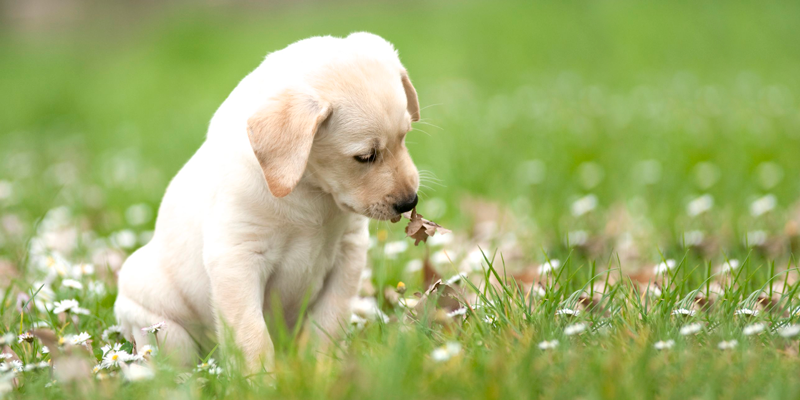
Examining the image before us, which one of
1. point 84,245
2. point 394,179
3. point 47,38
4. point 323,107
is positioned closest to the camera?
point 323,107

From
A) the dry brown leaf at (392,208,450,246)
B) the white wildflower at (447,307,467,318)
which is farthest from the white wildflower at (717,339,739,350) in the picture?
the dry brown leaf at (392,208,450,246)

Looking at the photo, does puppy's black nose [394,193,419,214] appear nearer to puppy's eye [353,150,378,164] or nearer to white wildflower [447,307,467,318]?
puppy's eye [353,150,378,164]

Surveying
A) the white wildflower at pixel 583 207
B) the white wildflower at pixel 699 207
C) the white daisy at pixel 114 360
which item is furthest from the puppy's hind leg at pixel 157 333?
the white wildflower at pixel 699 207

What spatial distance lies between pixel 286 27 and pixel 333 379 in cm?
1199

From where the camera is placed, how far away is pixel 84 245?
4090 millimetres

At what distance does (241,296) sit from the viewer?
95.7 inches

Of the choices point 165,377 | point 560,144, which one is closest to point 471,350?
point 165,377

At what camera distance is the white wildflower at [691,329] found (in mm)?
2021

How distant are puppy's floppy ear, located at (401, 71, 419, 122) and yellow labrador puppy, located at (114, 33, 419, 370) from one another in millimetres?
105

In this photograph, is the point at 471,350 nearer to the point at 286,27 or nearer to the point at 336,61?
the point at 336,61

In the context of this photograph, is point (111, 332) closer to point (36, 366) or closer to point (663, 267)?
point (36, 366)

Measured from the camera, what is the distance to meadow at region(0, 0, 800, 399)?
1.96 m

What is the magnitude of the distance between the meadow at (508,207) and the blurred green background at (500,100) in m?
0.03

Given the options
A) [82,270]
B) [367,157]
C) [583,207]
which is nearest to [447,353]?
[367,157]
